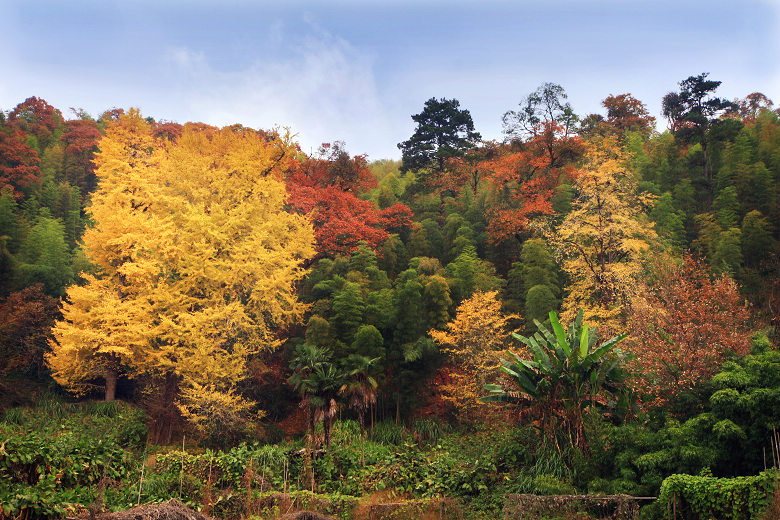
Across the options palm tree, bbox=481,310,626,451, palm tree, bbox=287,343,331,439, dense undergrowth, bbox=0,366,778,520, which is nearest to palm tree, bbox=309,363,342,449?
palm tree, bbox=287,343,331,439

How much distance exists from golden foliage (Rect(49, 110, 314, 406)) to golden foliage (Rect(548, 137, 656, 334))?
A: 35.5ft

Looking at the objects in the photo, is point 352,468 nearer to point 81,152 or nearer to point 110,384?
point 110,384

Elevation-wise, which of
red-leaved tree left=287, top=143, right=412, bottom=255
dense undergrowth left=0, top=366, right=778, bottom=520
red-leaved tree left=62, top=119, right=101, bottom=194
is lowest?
dense undergrowth left=0, top=366, right=778, bottom=520

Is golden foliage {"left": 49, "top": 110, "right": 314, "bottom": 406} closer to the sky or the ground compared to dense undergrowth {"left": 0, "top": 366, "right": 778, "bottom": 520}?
closer to the sky

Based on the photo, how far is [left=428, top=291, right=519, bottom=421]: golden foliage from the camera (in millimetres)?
21609

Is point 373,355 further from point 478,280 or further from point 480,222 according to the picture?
point 480,222

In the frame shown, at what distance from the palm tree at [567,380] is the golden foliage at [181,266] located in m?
10.4

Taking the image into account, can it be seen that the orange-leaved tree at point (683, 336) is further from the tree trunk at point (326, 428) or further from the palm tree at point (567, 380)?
the tree trunk at point (326, 428)

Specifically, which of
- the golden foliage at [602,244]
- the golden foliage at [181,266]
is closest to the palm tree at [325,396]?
the golden foliage at [181,266]

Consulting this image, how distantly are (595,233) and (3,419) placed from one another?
897 inches

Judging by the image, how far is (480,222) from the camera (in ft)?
107

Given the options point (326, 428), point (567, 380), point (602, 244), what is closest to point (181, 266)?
point (326, 428)

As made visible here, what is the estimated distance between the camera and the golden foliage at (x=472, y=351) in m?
21.6

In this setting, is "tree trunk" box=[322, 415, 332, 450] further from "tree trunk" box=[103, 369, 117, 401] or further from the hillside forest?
"tree trunk" box=[103, 369, 117, 401]
